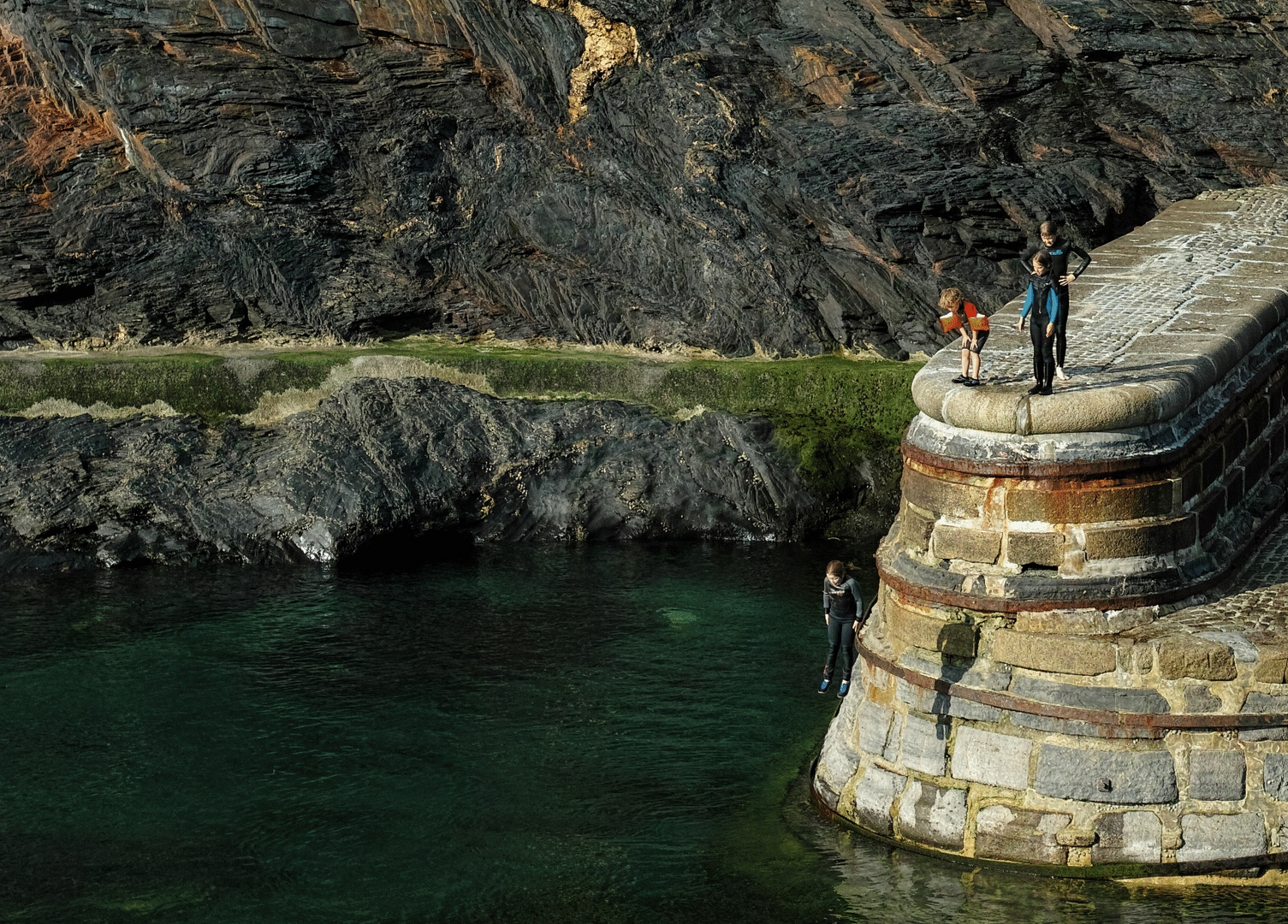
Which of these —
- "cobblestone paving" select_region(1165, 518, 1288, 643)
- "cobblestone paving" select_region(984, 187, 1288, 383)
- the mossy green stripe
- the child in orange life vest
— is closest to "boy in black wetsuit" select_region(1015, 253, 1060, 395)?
the child in orange life vest

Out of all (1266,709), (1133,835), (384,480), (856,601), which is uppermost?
(856,601)

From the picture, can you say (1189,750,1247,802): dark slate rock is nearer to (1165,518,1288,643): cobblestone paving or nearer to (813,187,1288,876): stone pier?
(813,187,1288,876): stone pier

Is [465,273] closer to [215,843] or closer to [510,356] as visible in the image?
[510,356]

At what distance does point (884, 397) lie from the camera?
30.6 meters

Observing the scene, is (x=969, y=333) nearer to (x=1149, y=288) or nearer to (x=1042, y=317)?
(x=1042, y=317)

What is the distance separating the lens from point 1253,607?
15.4 m

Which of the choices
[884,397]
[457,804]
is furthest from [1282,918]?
[884,397]

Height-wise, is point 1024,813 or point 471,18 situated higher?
point 471,18

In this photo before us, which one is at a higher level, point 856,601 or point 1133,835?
point 856,601

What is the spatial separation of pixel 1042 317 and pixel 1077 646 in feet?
9.96

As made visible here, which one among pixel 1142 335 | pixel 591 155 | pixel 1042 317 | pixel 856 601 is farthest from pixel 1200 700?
pixel 591 155

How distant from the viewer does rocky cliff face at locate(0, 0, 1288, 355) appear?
29625mm

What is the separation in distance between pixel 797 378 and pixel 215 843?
16.4 metres

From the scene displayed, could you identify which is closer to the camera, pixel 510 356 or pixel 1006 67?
pixel 1006 67
